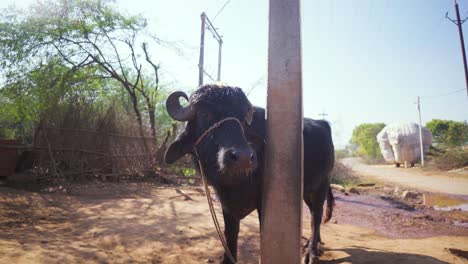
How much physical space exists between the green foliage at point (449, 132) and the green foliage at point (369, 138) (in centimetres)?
903

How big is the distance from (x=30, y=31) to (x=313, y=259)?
12.9 meters

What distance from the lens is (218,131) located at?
248 cm

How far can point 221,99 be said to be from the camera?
105 inches

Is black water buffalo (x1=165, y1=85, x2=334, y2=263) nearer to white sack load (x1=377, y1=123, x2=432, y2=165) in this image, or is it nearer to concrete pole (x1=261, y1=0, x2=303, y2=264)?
concrete pole (x1=261, y1=0, x2=303, y2=264)

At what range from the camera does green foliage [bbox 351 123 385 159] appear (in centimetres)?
4931

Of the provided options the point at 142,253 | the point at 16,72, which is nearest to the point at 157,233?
the point at 142,253

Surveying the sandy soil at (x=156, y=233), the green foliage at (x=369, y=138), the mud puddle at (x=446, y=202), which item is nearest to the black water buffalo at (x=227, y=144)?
the sandy soil at (x=156, y=233)

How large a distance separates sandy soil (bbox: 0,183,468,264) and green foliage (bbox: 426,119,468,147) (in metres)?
34.1

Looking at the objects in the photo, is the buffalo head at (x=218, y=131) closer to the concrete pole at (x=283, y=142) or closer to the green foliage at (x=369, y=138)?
the concrete pole at (x=283, y=142)

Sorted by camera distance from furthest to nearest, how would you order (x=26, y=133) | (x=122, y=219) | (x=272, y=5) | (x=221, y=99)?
(x=26, y=133) < (x=122, y=219) < (x=221, y=99) < (x=272, y=5)

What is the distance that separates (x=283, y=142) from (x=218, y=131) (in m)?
0.74

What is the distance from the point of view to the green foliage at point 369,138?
1941 inches

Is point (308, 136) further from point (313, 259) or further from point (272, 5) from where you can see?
point (272, 5)

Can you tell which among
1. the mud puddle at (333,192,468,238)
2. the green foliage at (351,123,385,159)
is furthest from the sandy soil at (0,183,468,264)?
the green foliage at (351,123,385,159)
